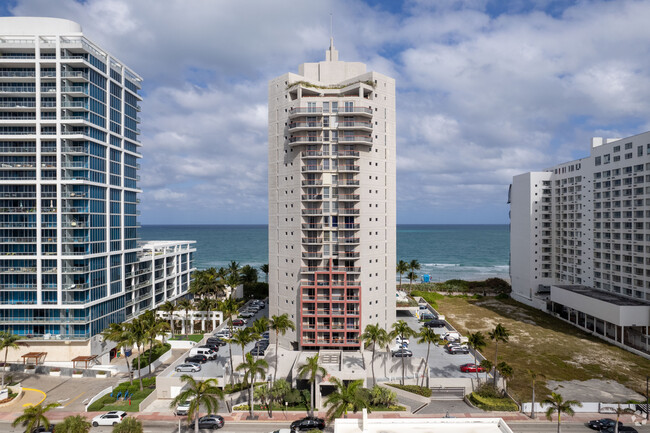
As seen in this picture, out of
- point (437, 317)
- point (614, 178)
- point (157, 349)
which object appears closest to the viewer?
point (157, 349)

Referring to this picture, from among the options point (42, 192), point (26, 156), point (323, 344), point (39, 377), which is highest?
point (26, 156)

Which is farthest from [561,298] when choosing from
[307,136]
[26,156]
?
[26,156]

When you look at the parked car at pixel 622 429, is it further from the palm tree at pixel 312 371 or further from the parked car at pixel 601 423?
the palm tree at pixel 312 371

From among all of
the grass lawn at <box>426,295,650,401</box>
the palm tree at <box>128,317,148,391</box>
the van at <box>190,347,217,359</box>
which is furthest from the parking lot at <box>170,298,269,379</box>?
the grass lawn at <box>426,295,650,401</box>

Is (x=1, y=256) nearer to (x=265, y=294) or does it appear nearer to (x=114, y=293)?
(x=114, y=293)

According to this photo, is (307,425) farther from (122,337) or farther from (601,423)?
(601,423)

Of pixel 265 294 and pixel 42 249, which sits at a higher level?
pixel 42 249

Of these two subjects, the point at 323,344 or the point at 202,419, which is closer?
the point at 202,419

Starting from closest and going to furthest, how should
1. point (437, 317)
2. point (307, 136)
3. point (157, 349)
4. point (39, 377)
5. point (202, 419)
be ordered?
point (202, 419), point (39, 377), point (307, 136), point (157, 349), point (437, 317)
